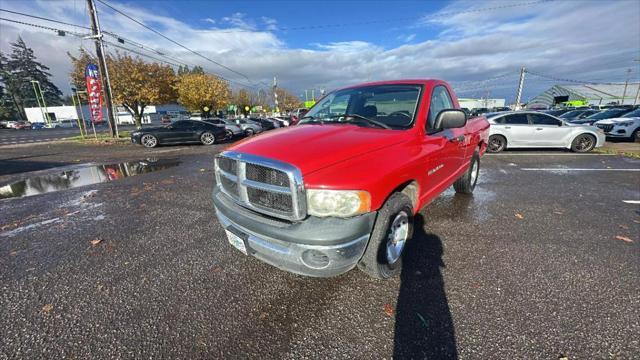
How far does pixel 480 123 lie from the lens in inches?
210

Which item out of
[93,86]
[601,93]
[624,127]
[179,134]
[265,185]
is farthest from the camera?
[601,93]

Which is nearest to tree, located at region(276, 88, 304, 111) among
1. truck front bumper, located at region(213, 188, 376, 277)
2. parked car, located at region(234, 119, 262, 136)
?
parked car, located at region(234, 119, 262, 136)

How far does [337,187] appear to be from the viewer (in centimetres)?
210

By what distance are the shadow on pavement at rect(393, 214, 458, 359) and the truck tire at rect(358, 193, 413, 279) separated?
0.22m

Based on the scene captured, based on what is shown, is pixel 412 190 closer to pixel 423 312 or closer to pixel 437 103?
pixel 423 312

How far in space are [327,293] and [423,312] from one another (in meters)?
0.85

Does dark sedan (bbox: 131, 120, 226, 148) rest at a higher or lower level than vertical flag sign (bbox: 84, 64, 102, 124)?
lower

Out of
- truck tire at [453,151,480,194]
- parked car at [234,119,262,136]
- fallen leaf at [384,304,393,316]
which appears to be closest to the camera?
fallen leaf at [384,304,393,316]

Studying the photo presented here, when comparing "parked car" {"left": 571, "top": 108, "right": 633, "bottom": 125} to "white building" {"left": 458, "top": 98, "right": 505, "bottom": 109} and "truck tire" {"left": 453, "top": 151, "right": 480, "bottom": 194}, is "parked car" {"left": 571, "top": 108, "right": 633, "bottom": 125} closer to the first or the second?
"truck tire" {"left": 453, "top": 151, "right": 480, "bottom": 194}

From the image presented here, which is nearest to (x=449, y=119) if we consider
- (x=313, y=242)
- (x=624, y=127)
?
(x=313, y=242)

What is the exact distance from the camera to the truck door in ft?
10.2

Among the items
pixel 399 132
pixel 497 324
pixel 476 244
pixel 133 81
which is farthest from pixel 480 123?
pixel 133 81

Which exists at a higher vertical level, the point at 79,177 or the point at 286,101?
the point at 286,101

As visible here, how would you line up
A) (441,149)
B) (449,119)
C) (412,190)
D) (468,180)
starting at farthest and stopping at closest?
(468,180) → (441,149) → (449,119) → (412,190)
